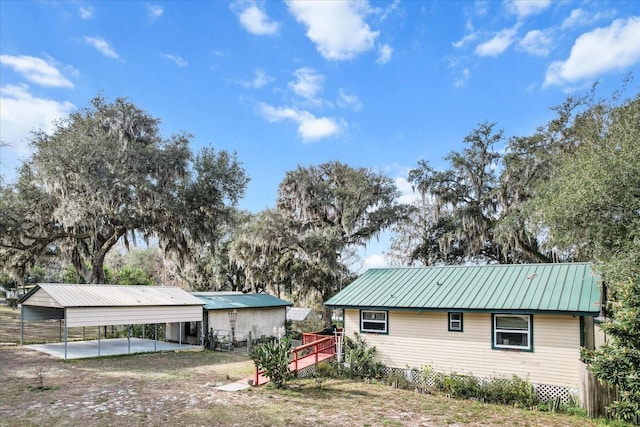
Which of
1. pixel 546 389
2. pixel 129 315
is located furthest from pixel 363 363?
pixel 129 315

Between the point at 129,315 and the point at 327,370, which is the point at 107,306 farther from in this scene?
the point at 327,370

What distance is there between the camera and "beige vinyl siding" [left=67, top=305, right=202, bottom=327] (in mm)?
16375

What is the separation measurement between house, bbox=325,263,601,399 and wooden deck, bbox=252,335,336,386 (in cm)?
129

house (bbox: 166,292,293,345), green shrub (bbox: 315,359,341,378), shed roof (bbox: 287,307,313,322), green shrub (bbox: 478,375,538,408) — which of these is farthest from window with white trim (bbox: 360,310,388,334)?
shed roof (bbox: 287,307,313,322)

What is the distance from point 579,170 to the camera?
12.0m

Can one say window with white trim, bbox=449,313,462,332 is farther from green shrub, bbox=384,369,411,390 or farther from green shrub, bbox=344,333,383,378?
green shrub, bbox=344,333,383,378

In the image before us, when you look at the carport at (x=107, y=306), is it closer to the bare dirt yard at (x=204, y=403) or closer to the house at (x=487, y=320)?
the bare dirt yard at (x=204, y=403)

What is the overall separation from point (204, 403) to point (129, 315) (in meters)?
8.96

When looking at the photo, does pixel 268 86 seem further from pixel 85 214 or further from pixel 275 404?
pixel 275 404

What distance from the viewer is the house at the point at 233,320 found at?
21250 mm

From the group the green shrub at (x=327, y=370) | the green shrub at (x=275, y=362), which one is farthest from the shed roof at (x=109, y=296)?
the green shrub at (x=327, y=370)

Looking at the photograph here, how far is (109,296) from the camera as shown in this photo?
18344 millimetres

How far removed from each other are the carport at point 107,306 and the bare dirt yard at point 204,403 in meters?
2.14

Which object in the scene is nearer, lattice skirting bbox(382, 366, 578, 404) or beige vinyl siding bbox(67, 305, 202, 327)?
lattice skirting bbox(382, 366, 578, 404)
